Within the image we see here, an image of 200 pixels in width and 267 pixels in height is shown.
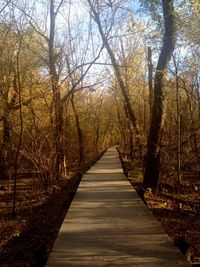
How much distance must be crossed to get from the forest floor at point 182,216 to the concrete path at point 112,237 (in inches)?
11.8

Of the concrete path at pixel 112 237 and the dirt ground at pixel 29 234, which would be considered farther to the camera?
the dirt ground at pixel 29 234

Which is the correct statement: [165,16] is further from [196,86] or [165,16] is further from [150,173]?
[196,86]

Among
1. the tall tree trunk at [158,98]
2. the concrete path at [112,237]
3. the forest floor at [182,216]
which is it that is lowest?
the forest floor at [182,216]

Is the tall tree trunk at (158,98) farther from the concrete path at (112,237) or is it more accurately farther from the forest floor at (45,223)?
the concrete path at (112,237)

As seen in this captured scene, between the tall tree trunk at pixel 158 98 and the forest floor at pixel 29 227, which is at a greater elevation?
the tall tree trunk at pixel 158 98

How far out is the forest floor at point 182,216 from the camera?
7363 millimetres

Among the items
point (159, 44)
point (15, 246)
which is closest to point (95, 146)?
point (159, 44)

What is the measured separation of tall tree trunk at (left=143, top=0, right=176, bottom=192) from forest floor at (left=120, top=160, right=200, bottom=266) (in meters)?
0.72

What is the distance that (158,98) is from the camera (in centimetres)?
1515

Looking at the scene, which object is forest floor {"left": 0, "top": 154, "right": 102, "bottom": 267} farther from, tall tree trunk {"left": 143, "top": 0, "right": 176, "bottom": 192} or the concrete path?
tall tree trunk {"left": 143, "top": 0, "right": 176, "bottom": 192}

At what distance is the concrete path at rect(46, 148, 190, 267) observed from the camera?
22.0 ft

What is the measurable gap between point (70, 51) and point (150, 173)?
682 inches

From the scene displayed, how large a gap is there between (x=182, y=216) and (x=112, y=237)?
4.32 m

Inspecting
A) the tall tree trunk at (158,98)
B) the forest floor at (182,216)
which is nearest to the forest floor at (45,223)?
the forest floor at (182,216)
